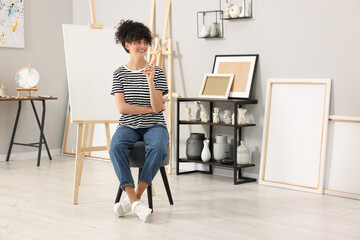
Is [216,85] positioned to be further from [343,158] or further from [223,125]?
[343,158]

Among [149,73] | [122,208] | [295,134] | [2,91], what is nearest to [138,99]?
[149,73]

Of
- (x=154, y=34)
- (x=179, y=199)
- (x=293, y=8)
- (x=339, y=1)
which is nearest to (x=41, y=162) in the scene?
(x=154, y=34)

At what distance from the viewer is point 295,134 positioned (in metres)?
4.22

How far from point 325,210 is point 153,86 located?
4.54 ft

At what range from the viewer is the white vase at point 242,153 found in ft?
14.5

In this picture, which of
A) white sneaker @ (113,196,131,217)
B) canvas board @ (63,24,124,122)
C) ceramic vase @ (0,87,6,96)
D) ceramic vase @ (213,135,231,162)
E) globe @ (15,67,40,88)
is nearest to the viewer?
white sneaker @ (113,196,131,217)

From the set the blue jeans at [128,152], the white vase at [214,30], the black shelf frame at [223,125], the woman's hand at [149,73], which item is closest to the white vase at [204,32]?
the white vase at [214,30]

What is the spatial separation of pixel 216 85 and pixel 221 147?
546 mm

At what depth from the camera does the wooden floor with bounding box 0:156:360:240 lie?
2939 mm

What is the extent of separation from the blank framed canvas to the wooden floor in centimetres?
15

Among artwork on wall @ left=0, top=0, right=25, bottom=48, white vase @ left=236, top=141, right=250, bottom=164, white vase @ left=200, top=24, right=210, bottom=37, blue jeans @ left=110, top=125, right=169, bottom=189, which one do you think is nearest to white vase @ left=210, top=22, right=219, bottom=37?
white vase @ left=200, top=24, right=210, bottom=37

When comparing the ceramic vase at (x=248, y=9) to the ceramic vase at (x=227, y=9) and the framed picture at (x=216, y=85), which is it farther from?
the framed picture at (x=216, y=85)

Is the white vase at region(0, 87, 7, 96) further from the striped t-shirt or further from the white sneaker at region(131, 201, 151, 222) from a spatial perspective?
the white sneaker at region(131, 201, 151, 222)

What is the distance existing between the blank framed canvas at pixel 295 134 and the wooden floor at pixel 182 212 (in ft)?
0.48
